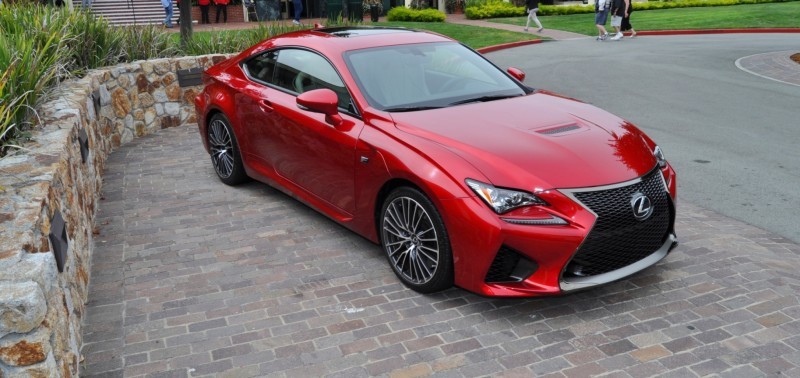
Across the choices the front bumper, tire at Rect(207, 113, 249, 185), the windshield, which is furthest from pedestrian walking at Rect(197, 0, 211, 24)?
the front bumper

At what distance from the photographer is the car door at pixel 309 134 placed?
217 inches

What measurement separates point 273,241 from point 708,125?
6.94 m

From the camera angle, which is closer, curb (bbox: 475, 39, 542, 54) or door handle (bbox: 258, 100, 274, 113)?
door handle (bbox: 258, 100, 274, 113)

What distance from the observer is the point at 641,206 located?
4629 millimetres

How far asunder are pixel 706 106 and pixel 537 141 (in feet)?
25.7

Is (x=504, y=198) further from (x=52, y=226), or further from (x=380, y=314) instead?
(x=52, y=226)

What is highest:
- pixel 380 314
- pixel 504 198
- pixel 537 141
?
pixel 537 141

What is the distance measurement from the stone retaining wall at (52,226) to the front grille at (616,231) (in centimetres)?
288

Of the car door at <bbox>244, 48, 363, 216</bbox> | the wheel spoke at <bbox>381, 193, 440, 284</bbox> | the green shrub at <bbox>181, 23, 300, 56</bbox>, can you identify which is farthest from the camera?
the green shrub at <bbox>181, 23, 300, 56</bbox>

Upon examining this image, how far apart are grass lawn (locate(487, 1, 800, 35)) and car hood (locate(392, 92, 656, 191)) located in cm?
2129

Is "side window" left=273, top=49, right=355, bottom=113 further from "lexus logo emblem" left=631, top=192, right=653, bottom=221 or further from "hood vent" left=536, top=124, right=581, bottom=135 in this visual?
"lexus logo emblem" left=631, top=192, right=653, bottom=221

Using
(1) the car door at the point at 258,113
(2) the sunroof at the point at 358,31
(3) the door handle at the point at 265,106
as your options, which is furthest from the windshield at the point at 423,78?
(1) the car door at the point at 258,113

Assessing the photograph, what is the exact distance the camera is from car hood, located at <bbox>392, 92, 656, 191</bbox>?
14.8 ft

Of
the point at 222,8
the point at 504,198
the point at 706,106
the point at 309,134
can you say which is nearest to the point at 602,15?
the point at 706,106
